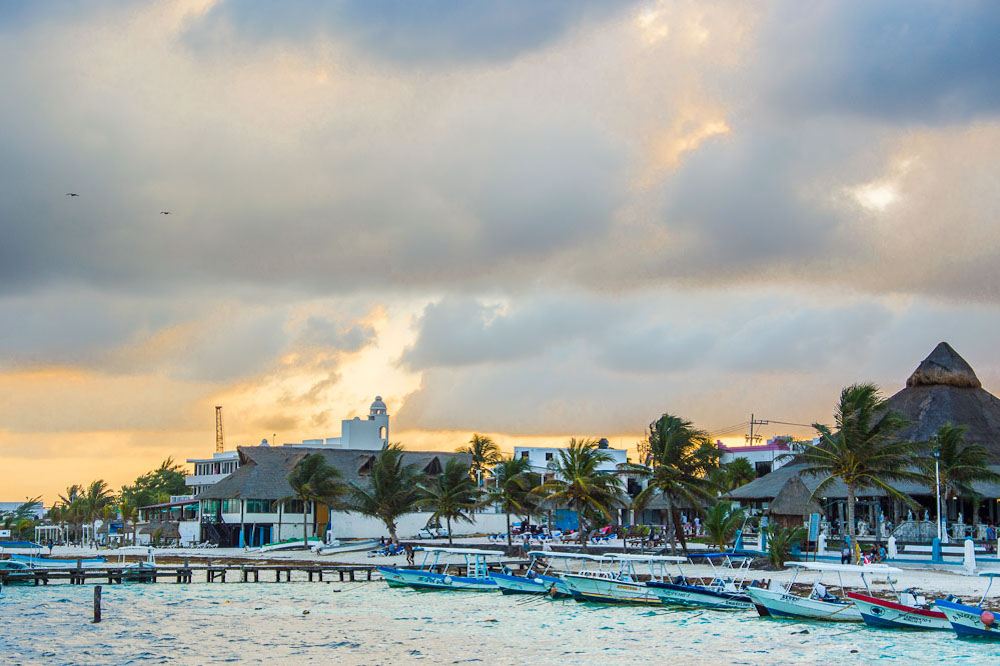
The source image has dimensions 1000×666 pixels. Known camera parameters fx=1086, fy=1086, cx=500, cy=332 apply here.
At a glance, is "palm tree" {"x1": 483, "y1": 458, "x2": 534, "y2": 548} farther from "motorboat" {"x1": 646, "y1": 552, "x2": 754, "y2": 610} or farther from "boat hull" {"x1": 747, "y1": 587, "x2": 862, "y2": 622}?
"boat hull" {"x1": 747, "y1": 587, "x2": 862, "y2": 622}

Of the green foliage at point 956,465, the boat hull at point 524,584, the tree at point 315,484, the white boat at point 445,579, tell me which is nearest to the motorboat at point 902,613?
the boat hull at point 524,584

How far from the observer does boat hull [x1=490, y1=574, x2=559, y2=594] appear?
4934 cm

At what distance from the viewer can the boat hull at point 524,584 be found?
49338 mm

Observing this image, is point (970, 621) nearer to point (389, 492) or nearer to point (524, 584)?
point (524, 584)

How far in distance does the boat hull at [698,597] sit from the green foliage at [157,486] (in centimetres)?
11709

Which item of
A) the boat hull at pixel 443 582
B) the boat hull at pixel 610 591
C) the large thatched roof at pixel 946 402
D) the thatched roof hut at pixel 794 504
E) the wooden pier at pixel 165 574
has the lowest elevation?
the wooden pier at pixel 165 574

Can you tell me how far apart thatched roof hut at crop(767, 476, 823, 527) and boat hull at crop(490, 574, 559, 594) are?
702 inches

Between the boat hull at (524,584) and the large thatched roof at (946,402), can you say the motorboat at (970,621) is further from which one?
the large thatched roof at (946,402)

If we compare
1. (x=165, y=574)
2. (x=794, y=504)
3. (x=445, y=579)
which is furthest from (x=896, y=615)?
(x=165, y=574)

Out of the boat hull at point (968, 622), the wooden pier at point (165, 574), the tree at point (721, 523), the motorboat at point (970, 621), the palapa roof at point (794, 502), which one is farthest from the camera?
the wooden pier at point (165, 574)

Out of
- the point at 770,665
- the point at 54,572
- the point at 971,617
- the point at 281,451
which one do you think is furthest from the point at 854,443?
the point at 281,451

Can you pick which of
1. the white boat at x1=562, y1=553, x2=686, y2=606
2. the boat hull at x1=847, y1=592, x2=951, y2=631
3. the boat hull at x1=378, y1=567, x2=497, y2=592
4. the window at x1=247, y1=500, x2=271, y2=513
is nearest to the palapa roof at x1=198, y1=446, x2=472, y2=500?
the window at x1=247, y1=500, x2=271, y2=513

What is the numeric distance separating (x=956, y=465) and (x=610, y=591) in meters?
25.7

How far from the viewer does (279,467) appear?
93188mm
